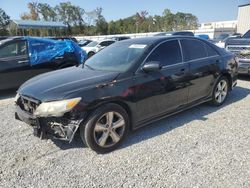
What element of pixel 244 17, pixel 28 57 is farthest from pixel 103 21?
pixel 28 57

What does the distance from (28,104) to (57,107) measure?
65 centimetres

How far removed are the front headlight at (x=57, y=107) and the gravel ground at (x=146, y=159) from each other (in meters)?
0.66

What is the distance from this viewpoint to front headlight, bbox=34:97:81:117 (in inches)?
128

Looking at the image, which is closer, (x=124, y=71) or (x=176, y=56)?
(x=124, y=71)

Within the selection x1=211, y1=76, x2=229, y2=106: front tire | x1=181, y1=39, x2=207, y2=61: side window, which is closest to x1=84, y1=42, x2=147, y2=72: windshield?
x1=181, y1=39, x2=207, y2=61: side window

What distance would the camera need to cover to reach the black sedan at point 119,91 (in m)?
3.35

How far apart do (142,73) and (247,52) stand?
17.4 ft

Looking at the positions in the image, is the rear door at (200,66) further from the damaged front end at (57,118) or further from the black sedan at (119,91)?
the damaged front end at (57,118)

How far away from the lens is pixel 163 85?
4.17m

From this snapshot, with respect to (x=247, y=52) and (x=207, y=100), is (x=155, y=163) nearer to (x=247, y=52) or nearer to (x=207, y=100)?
(x=207, y=100)

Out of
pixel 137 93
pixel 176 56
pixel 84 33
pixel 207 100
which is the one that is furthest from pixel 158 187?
pixel 84 33

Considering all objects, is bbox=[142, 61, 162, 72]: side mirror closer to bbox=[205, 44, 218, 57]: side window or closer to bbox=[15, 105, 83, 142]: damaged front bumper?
bbox=[15, 105, 83, 142]: damaged front bumper

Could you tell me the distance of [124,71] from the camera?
3.83 meters

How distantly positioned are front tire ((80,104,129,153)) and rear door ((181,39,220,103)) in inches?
66.2
